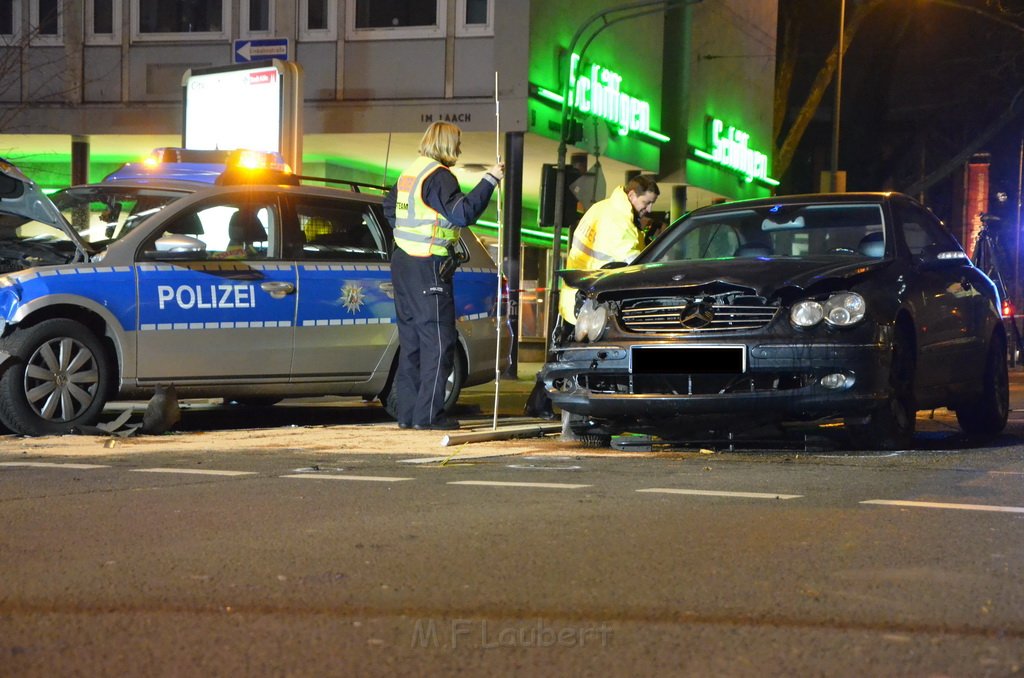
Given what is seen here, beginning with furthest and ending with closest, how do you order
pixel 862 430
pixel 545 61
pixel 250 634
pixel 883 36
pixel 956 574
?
pixel 883 36 < pixel 545 61 < pixel 862 430 < pixel 956 574 < pixel 250 634

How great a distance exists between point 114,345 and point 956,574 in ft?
20.1

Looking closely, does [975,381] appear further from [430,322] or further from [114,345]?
[114,345]

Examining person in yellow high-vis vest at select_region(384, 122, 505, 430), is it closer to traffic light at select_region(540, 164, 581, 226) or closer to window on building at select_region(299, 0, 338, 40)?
traffic light at select_region(540, 164, 581, 226)

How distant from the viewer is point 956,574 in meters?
4.44

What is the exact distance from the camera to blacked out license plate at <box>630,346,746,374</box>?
7703 millimetres

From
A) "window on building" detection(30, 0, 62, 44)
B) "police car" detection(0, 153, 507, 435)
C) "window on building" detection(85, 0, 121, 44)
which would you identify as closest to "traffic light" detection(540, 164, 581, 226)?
"police car" detection(0, 153, 507, 435)

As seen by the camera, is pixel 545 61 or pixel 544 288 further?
pixel 544 288

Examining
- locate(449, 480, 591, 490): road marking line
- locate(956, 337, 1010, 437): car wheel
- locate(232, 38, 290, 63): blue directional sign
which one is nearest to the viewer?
locate(449, 480, 591, 490): road marking line

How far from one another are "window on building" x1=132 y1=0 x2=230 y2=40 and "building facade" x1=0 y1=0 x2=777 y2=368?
0.02m

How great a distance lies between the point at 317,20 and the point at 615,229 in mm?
13768

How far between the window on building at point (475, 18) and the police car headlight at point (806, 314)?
14747 mm

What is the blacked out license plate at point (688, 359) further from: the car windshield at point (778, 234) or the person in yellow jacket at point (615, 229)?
the person in yellow jacket at point (615, 229)

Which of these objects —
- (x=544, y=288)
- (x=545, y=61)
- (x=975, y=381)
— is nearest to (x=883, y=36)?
(x=544, y=288)

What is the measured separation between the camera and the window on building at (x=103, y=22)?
2362 cm
